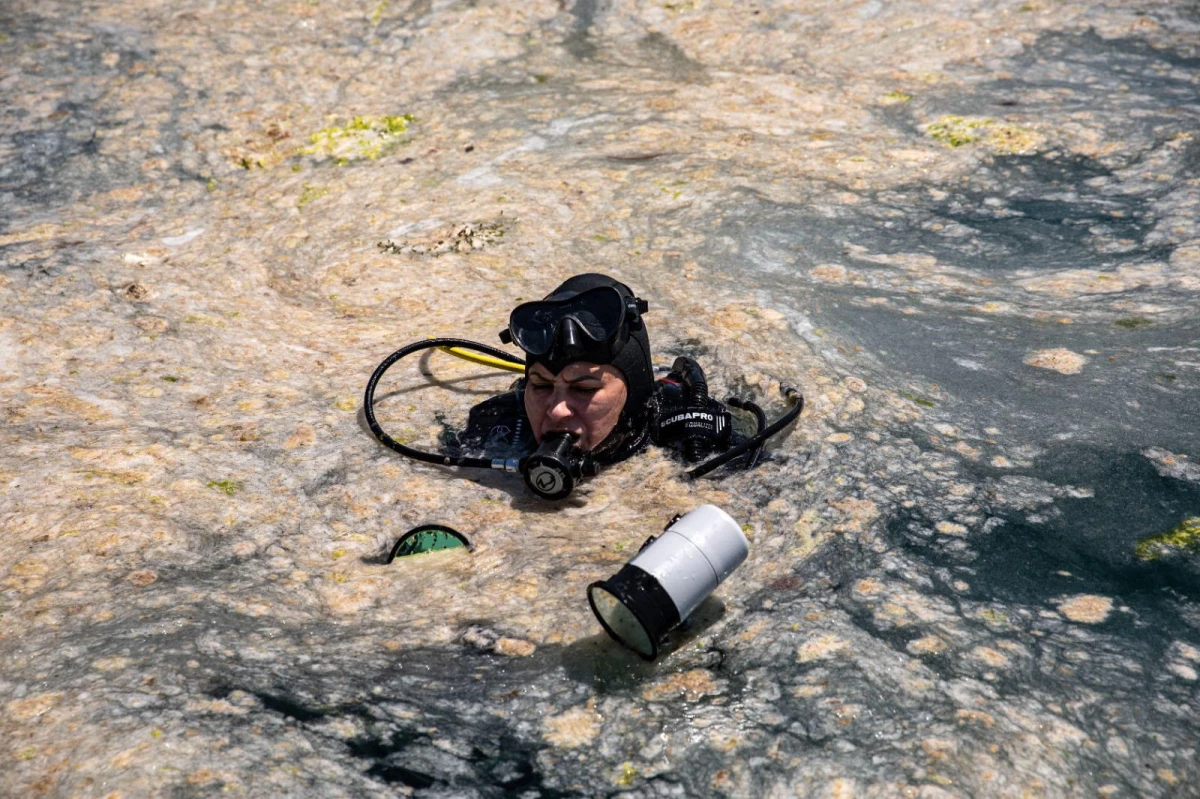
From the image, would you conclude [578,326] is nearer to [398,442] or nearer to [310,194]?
[398,442]

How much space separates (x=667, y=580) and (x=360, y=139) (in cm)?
583

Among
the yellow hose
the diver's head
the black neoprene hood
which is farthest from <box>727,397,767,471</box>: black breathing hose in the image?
the yellow hose

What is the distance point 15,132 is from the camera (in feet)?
25.7

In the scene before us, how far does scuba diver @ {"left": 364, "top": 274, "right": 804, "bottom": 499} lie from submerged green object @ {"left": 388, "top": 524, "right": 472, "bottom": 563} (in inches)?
16.9

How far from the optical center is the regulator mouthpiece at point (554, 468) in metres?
4.41

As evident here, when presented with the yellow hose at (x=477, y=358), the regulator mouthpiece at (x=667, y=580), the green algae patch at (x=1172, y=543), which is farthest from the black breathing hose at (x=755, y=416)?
the green algae patch at (x=1172, y=543)

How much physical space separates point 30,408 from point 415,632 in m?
2.61

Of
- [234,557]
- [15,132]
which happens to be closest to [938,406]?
[234,557]

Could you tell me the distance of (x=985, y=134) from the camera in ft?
24.5

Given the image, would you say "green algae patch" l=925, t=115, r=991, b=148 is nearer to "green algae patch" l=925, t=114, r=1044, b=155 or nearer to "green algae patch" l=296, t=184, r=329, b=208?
"green algae patch" l=925, t=114, r=1044, b=155

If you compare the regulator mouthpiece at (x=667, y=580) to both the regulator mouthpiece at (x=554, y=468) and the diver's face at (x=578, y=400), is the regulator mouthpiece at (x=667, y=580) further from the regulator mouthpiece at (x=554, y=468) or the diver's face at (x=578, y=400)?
the diver's face at (x=578, y=400)

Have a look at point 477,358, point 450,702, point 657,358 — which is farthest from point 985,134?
point 450,702

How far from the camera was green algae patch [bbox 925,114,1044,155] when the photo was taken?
729 cm

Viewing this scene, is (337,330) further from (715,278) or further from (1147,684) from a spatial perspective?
(1147,684)
